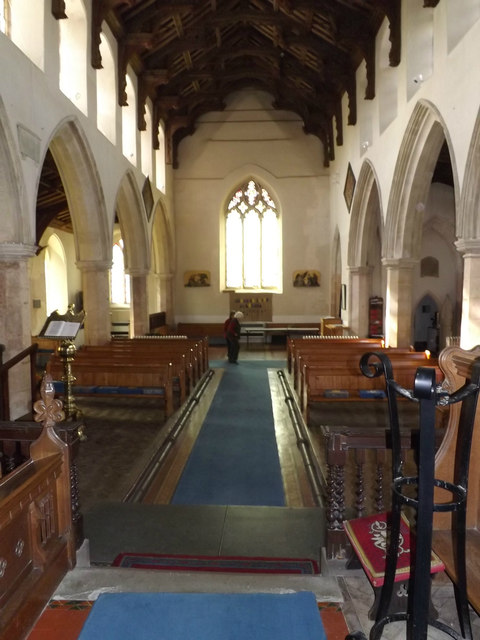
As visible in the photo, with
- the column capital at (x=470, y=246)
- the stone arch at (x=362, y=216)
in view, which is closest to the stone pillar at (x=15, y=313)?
the column capital at (x=470, y=246)

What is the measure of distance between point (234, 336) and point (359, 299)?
11.3 feet

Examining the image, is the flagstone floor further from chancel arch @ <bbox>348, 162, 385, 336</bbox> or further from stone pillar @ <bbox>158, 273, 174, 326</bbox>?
stone pillar @ <bbox>158, 273, 174, 326</bbox>

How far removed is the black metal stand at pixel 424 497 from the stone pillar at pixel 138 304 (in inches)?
474

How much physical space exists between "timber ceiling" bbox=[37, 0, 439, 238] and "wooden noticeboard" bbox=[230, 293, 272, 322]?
5.11 m

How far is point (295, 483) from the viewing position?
495 cm

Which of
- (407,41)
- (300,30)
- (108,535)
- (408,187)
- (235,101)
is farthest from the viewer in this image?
(235,101)

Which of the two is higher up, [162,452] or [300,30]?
[300,30]

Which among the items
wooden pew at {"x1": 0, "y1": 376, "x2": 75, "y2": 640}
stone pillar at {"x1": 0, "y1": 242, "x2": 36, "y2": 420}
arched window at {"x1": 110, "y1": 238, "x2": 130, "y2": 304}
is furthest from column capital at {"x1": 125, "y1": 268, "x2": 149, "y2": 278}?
wooden pew at {"x1": 0, "y1": 376, "x2": 75, "y2": 640}

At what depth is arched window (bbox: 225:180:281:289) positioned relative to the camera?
18250 millimetres

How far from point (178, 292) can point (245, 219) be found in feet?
11.6

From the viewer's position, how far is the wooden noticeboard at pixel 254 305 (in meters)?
17.9

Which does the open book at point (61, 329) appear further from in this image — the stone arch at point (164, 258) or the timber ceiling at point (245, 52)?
the stone arch at point (164, 258)

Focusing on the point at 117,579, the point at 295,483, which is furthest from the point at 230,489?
the point at 117,579

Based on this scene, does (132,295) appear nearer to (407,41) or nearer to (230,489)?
(407,41)
